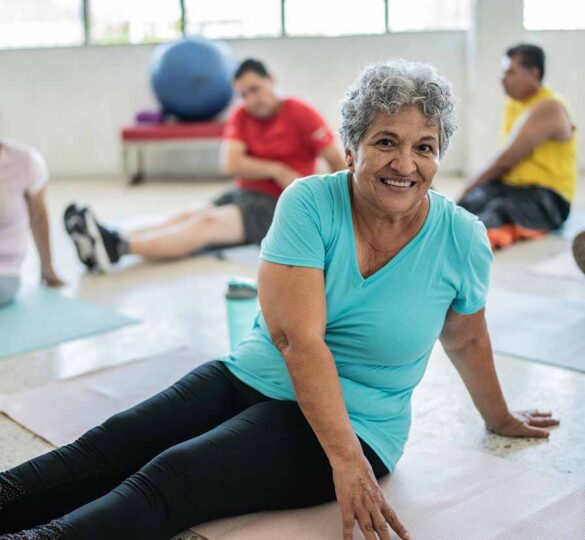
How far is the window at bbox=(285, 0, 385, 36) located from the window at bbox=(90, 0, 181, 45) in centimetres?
94

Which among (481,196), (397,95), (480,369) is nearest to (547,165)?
(481,196)

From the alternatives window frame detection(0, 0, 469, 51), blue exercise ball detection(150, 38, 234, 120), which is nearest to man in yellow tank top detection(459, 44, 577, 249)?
window frame detection(0, 0, 469, 51)

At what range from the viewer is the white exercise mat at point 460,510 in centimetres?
166

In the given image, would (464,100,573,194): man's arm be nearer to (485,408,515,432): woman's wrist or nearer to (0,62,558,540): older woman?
(485,408,515,432): woman's wrist

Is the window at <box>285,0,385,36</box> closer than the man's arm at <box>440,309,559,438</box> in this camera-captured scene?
No

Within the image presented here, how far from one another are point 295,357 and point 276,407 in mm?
157

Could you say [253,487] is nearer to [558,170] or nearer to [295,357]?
[295,357]

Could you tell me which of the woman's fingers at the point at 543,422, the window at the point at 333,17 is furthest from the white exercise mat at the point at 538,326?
the window at the point at 333,17

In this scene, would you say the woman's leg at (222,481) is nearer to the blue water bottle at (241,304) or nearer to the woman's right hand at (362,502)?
the woman's right hand at (362,502)

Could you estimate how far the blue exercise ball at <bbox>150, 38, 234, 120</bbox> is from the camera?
20.9ft

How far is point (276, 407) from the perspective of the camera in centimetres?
168

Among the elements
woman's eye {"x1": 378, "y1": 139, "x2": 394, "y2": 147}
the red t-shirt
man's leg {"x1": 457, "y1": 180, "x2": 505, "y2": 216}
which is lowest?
man's leg {"x1": 457, "y1": 180, "x2": 505, "y2": 216}

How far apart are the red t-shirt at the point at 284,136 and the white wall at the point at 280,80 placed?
209cm

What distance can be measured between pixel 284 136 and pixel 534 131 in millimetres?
1239
